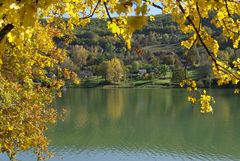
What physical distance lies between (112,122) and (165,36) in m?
158

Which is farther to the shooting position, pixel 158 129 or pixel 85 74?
pixel 85 74

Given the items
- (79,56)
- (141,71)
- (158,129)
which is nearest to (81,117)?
(158,129)

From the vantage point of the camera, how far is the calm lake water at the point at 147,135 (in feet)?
91.0

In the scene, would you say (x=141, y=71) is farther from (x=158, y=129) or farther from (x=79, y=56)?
(x=158, y=129)

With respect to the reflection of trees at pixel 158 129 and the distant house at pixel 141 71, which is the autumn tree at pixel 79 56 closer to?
the distant house at pixel 141 71

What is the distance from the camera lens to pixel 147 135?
114ft

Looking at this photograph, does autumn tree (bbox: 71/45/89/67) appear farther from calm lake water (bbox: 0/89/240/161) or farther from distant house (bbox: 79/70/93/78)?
calm lake water (bbox: 0/89/240/161)

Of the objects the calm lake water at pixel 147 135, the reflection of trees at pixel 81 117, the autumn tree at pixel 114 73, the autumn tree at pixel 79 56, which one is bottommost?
the calm lake water at pixel 147 135

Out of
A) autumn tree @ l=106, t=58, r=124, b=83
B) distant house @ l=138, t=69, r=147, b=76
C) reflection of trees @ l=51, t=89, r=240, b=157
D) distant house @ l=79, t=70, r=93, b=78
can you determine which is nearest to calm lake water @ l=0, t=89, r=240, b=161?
reflection of trees @ l=51, t=89, r=240, b=157

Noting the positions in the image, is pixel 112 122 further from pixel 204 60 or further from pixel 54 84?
pixel 204 60

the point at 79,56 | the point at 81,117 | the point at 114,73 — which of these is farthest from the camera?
the point at 79,56

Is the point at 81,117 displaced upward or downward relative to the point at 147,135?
upward

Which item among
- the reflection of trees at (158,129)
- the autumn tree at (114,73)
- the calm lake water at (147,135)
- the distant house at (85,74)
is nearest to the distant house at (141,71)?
the autumn tree at (114,73)

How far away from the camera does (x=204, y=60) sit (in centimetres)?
10838
